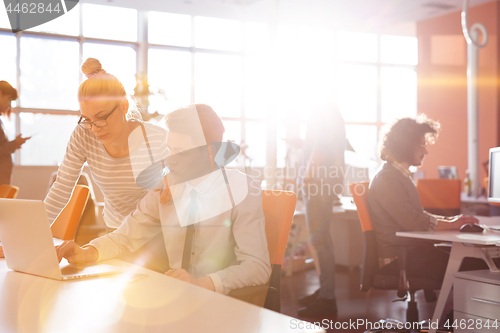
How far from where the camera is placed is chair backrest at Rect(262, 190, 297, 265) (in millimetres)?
1636

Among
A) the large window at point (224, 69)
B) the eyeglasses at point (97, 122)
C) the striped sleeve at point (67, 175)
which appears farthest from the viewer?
the large window at point (224, 69)

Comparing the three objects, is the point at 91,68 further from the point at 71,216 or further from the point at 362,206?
the point at 362,206

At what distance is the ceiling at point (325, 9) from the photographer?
26.8ft

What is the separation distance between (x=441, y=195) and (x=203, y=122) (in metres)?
2.92

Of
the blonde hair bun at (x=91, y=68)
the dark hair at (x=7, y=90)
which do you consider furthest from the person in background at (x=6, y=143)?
the blonde hair bun at (x=91, y=68)

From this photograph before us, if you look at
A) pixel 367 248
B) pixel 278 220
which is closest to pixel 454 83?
pixel 367 248

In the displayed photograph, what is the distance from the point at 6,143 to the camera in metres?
3.47

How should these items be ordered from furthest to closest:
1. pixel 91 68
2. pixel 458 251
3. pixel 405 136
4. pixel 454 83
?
1. pixel 454 83
2. pixel 405 136
3. pixel 458 251
4. pixel 91 68

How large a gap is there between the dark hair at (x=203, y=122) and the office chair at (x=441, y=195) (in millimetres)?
2808

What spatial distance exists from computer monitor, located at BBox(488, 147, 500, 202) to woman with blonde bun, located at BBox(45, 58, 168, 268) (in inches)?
84.0

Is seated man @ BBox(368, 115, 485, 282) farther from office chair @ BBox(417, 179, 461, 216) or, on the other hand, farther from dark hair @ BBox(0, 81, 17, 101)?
dark hair @ BBox(0, 81, 17, 101)

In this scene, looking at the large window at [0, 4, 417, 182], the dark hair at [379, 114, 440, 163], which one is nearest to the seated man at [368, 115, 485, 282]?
the dark hair at [379, 114, 440, 163]

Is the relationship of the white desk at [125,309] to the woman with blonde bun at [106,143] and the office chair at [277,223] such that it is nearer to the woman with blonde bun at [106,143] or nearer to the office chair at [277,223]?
the office chair at [277,223]

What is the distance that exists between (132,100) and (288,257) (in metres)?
3.17
